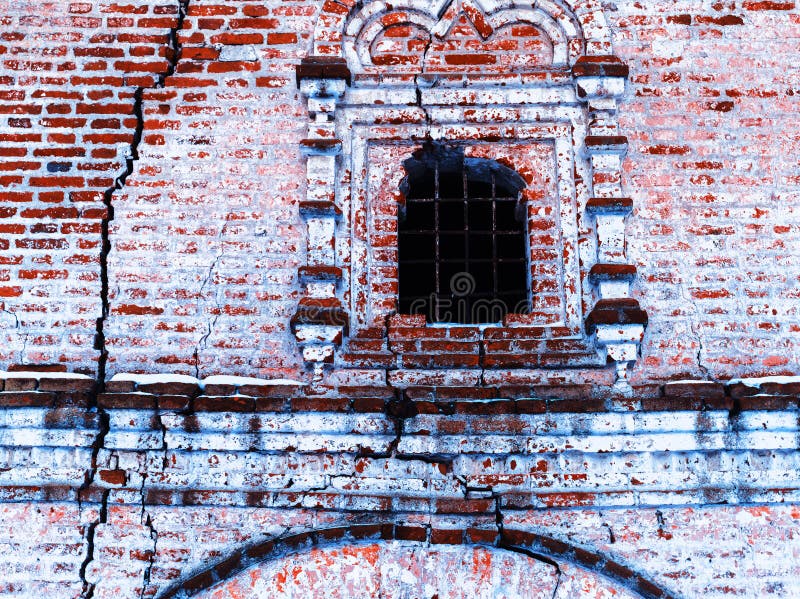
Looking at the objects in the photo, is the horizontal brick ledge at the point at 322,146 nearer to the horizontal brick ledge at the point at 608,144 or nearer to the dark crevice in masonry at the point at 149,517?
the horizontal brick ledge at the point at 608,144

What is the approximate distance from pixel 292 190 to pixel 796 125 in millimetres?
2622

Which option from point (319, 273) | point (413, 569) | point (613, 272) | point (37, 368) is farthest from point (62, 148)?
point (613, 272)

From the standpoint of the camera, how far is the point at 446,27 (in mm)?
4422

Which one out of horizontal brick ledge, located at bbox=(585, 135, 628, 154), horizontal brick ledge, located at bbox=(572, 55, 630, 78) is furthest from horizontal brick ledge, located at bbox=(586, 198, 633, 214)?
horizontal brick ledge, located at bbox=(572, 55, 630, 78)

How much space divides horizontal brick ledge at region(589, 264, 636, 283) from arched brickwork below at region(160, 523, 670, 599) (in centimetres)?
125

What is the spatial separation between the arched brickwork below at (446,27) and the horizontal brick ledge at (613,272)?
45.4 inches

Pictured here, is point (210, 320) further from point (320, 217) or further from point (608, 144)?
point (608, 144)

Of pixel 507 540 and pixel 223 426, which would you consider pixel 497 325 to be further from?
pixel 223 426

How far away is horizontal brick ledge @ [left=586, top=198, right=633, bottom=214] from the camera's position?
159 inches

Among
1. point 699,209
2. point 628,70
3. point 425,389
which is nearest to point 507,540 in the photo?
point 425,389

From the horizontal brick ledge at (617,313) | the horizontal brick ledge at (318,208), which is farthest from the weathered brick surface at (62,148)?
the horizontal brick ledge at (617,313)

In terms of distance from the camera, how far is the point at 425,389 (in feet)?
12.4

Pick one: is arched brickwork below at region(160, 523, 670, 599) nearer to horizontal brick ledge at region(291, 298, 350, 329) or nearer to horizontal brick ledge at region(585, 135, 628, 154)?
horizontal brick ledge at region(291, 298, 350, 329)

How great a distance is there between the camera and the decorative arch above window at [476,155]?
156 inches
